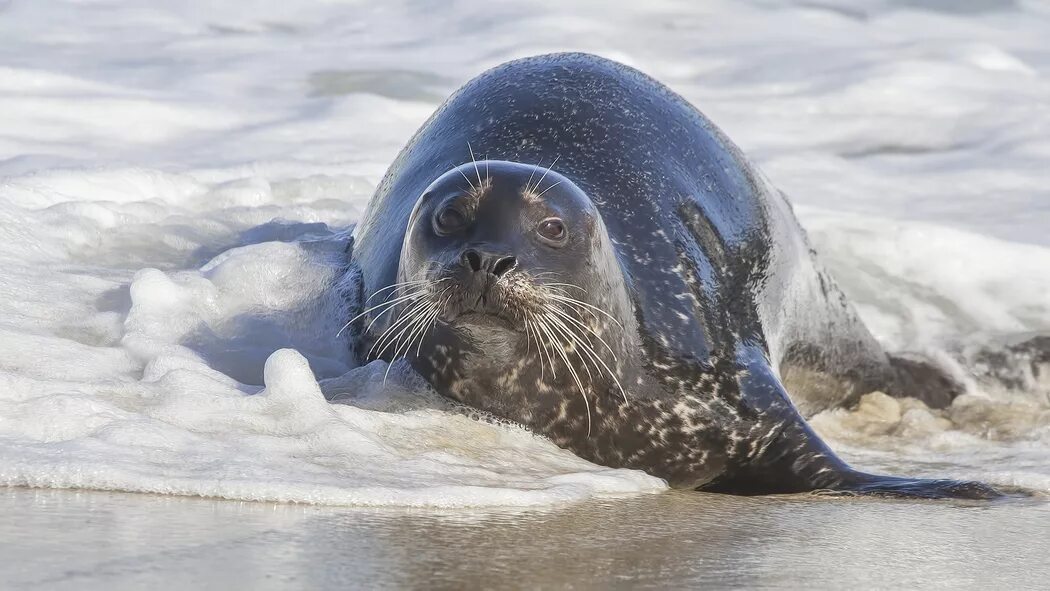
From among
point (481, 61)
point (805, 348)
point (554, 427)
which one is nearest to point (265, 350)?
point (554, 427)

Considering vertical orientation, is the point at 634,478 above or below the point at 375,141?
below

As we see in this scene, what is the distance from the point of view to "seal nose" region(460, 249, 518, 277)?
12.1 ft

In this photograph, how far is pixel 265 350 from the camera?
190 inches

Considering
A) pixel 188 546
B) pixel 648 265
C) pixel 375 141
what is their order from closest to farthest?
pixel 188 546
pixel 648 265
pixel 375 141

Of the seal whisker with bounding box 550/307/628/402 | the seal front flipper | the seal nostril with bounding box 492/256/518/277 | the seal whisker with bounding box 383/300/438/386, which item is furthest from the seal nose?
the seal front flipper

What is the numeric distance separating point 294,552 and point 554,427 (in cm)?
166

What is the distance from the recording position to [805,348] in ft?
18.7

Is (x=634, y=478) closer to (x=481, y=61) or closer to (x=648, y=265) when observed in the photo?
(x=648, y=265)

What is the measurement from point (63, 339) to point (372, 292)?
107 cm

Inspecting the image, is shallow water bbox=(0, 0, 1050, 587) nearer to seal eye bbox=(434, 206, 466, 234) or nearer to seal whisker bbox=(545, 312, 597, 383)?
seal whisker bbox=(545, 312, 597, 383)

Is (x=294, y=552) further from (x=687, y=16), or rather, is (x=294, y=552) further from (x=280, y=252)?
(x=687, y=16)

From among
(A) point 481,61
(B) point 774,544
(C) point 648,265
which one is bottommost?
(B) point 774,544

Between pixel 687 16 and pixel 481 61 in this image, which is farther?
pixel 687 16

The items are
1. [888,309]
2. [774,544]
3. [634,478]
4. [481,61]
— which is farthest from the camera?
[481,61]
